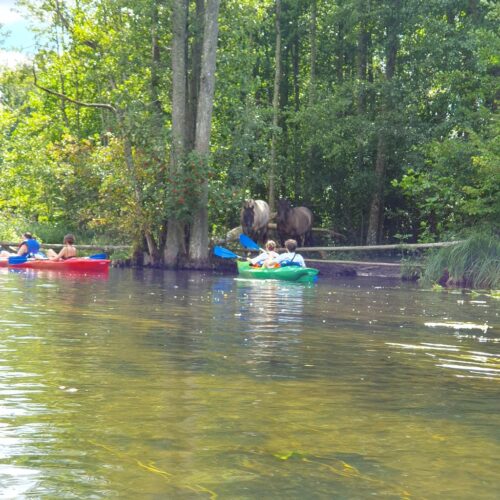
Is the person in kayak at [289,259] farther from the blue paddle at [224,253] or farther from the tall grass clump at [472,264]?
the blue paddle at [224,253]

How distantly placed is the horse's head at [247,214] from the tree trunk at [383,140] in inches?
185

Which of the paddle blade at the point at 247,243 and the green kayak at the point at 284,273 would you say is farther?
the paddle blade at the point at 247,243

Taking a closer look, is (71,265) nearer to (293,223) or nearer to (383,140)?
(293,223)

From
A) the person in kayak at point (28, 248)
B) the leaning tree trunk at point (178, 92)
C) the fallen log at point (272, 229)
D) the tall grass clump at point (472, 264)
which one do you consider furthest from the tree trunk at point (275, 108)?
the tall grass clump at point (472, 264)

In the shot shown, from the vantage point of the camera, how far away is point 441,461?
4.84 m

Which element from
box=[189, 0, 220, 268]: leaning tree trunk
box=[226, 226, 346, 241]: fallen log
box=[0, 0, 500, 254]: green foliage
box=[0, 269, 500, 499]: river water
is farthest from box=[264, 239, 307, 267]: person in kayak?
box=[0, 269, 500, 499]: river water

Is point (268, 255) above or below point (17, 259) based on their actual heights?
above

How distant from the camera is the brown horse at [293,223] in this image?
35.2 m

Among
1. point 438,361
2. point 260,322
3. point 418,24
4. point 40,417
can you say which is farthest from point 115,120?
point 40,417

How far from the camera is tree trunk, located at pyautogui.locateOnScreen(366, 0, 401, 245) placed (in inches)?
1315

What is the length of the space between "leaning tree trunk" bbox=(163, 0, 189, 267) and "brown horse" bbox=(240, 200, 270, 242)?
3.59 meters

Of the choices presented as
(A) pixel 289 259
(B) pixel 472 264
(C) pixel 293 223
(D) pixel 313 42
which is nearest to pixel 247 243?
(C) pixel 293 223

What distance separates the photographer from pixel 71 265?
27031 millimetres

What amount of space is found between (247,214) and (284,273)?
861 centimetres
